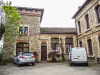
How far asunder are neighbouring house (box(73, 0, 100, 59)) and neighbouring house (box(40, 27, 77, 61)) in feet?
6.24

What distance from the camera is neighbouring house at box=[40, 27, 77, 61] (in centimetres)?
1894

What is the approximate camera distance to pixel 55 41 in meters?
19.7

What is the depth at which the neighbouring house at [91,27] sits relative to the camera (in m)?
13.9

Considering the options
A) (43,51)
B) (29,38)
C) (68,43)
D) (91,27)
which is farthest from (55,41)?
(91,27)

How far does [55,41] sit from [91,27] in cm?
648

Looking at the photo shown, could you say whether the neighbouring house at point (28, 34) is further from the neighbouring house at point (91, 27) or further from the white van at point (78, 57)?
the white van at point (78, 57)

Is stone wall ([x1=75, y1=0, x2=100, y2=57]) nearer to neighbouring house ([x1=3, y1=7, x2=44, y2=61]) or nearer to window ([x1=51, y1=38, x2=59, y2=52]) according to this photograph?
window ([x1=51, y1=38, x2=59, y2=52])

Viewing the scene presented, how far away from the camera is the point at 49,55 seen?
18.6 meters

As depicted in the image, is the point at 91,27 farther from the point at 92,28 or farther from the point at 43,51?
the point at 43,51

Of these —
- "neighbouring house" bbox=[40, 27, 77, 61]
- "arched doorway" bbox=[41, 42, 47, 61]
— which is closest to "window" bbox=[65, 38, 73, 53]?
"neighbouring house" bbox=[40, 27, 77, 61]

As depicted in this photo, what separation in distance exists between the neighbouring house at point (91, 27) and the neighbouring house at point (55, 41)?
6.24 ft

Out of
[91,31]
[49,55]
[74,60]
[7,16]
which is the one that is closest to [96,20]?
[91,31]

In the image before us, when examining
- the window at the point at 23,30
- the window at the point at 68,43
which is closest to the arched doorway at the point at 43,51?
the window at the point at 23,30

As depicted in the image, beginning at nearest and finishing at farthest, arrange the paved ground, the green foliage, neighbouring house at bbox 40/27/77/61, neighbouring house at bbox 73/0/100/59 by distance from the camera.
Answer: the paved ground < neighbouring house at bbox 73/0/100/59 < the green foliage < neighbouring house at bbox 40/27/77/61
